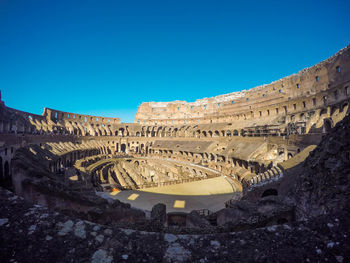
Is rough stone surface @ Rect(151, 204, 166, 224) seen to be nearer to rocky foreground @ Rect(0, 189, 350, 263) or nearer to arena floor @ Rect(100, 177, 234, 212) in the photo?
arena floor @ Rect(100, 177, 234, 212)

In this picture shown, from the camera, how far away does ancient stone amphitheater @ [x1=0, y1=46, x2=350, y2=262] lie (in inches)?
75.0

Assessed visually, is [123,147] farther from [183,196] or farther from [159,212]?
[159,212]

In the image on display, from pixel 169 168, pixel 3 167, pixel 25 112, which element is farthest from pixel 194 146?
pixel 25 112

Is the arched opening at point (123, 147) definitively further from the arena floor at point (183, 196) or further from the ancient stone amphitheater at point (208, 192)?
the arena floor at point (183, 196)

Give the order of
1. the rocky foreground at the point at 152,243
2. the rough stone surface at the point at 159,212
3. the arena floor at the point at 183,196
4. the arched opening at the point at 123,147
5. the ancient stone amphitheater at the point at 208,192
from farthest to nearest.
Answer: the arched opening at the point at 123,147 < the arena floor at the point at 183,196 < the rough stone surface at the point at 159,212 < the ancient stone amphitheater at the point at 208,192 < the rocky foreground at the point at 152,243

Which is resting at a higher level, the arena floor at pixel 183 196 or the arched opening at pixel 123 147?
the arched opening at pixel 123 147

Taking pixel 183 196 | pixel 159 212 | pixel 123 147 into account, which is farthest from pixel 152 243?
pixel 123 147

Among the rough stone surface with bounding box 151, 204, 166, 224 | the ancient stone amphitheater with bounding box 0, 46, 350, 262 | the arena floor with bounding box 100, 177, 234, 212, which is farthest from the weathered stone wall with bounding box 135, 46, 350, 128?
the rough stone surface with bounding box 151, 204, 166, 224

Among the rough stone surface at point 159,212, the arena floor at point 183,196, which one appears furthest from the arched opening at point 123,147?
the rough stone surface at point 159,212

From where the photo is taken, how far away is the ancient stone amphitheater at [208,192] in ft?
6.25

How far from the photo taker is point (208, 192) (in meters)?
17.1

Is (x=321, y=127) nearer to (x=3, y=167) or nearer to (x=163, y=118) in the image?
(x=3, y=167)

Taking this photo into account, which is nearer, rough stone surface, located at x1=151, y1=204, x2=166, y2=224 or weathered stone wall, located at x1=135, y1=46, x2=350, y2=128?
rough stone surface, located at x1=151, y1=204, x2=166, y2=224

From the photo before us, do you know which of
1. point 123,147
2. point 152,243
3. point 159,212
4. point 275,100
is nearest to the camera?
point 152,243
